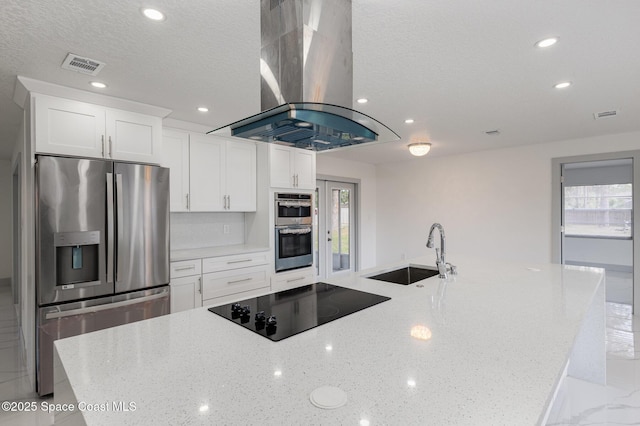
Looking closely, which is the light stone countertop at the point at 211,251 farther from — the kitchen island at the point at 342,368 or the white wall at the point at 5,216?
the white wall at the point at 5,216

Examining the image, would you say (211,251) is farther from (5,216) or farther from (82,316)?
(5,216)

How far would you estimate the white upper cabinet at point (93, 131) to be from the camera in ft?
7.89

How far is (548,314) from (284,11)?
70.9 inches

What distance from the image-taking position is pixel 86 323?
2.46 meters

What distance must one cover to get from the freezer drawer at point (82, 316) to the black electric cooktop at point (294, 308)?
1484 millimetres

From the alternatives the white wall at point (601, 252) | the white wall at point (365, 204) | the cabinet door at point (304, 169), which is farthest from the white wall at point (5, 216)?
the white wall at point (601, 252)

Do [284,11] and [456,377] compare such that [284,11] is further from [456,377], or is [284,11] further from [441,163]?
[441,163]

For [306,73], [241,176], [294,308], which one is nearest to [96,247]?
[241,176]

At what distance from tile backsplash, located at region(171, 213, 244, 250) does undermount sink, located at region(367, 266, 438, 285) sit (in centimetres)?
228

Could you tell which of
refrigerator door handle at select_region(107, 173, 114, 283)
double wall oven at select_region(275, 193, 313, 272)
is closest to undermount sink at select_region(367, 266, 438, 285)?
double wall oven at select_region(275, 193, 313, 272)

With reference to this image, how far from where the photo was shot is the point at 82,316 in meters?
2.45

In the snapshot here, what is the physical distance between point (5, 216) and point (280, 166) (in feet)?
18.2

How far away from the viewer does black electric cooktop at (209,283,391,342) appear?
134cm

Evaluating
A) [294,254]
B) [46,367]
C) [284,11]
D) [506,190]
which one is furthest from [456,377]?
[506,190]
